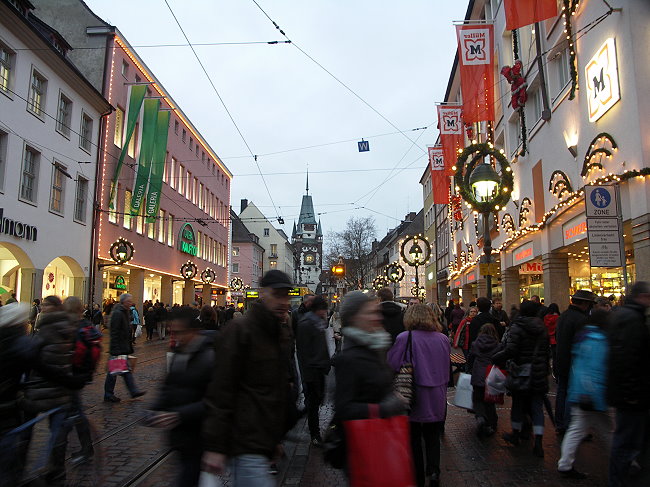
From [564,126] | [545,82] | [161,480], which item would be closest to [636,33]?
[564,126]

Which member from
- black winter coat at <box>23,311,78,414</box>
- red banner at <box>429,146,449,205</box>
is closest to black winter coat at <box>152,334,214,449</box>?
black winter coat at <box>23,311,78,414</box>

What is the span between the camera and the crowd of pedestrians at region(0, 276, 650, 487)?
3.10 metres

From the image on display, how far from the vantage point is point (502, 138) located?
2548 centimetres

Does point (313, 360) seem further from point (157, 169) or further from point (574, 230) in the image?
point (157, 169)

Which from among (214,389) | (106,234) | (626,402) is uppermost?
(106,234)

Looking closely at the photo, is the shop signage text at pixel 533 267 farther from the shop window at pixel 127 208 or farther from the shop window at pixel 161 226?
the shop window at pixel 161 226

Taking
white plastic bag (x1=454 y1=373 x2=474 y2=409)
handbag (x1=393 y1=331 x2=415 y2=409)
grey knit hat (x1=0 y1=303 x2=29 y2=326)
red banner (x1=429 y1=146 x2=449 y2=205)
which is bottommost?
white plastic bag (x1=454 y1=373 x2=474 y2=409)

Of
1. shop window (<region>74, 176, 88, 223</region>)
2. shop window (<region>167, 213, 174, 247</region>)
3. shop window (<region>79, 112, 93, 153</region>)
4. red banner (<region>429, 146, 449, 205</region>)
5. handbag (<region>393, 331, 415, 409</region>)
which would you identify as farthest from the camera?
shop window (<region>167, 213, 174, 247</region>)

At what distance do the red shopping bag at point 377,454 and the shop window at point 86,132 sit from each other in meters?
25.8

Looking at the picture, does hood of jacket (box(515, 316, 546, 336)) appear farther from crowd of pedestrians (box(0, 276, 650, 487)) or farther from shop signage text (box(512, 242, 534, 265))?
shop signage text (box(512, 242, 534, 265))

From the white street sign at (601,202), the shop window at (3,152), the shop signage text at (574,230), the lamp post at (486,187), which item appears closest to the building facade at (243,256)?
the shop window at (3,152)

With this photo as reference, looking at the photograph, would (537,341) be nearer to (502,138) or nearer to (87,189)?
(502,138)

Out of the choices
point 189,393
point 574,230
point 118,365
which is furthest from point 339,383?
point 574,230

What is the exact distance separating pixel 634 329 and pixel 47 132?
75.9 feet
